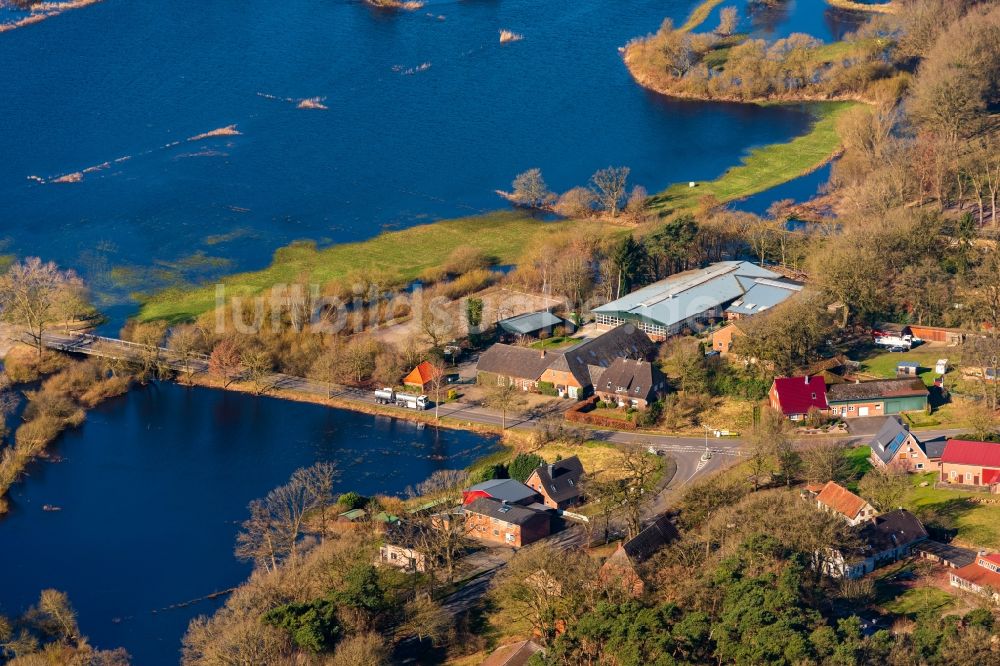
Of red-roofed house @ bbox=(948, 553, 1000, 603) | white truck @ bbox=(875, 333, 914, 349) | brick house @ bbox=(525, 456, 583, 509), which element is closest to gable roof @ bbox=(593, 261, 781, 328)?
white truck @ bbox=(875, 333, 914, 349)

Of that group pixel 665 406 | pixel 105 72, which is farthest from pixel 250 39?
pixel 665 406

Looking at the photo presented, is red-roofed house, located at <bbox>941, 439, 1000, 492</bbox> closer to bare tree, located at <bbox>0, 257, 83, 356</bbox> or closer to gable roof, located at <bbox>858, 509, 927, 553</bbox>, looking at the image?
gable roof, located at <bbox>858, 509, 927, 553</bbox>

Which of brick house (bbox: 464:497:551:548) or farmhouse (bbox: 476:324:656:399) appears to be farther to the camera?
farmhouse (bbox: 476:324:656:399)

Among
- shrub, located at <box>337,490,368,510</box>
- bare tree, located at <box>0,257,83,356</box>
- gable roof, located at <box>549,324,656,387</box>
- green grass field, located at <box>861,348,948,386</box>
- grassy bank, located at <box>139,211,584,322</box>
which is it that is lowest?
shrub, located at <box>337,490,368,510</box>

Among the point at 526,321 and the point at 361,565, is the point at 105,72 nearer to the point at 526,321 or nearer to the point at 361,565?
the point at 526,321

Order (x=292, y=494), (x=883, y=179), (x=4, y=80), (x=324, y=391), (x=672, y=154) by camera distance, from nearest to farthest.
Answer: (x=292, y=494), (x=324, y=391), (x=883, y=179), (x=672, y=154), (x=4, y=80)

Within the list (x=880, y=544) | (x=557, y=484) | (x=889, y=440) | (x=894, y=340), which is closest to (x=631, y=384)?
(x=557, y=484)
